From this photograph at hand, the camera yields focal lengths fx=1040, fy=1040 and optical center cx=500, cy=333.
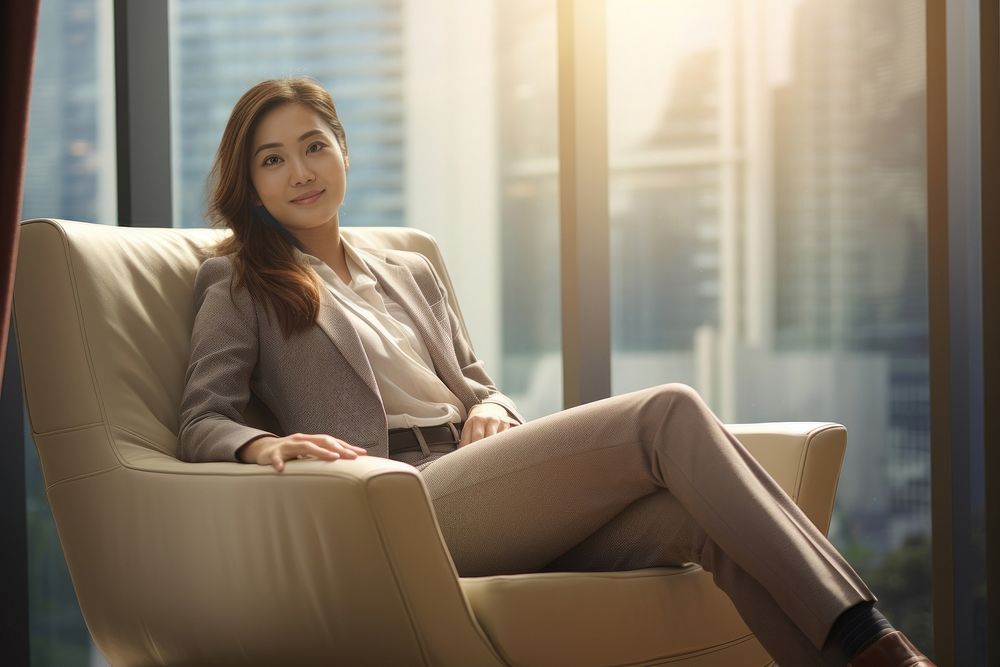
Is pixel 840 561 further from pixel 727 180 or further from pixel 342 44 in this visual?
pixel 342 44

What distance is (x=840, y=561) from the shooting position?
1328 millimetres

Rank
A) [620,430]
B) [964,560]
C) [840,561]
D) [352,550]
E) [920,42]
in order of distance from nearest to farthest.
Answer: [352,550] → [840,561] → [620,430] → [964,560] → [920,42]

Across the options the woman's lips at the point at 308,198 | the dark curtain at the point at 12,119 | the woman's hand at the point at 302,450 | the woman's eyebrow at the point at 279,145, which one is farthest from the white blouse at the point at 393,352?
the dark curtain at the point at 12,119

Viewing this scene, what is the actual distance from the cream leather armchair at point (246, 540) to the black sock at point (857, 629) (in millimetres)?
228

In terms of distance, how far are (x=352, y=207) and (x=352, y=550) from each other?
1.58 metres

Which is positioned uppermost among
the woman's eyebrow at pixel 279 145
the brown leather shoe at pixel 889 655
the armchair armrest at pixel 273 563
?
the woman's eyebrow at pixel 279 145

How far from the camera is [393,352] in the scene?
180cm

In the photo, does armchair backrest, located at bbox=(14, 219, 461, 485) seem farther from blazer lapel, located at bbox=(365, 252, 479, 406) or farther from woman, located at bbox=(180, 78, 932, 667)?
blazer lapel, located at bbox=(365, 252, 479, 406)

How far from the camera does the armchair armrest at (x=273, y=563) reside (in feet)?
3.94

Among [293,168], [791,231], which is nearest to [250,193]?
[293,168]

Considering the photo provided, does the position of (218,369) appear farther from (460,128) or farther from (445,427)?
(460,128)

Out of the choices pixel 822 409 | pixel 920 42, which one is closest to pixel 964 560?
pixel 822 409

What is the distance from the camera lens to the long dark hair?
1770 millimetres

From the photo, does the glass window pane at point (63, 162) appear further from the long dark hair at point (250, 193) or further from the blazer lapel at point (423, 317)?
the blazer lapel at point (423, 317)
